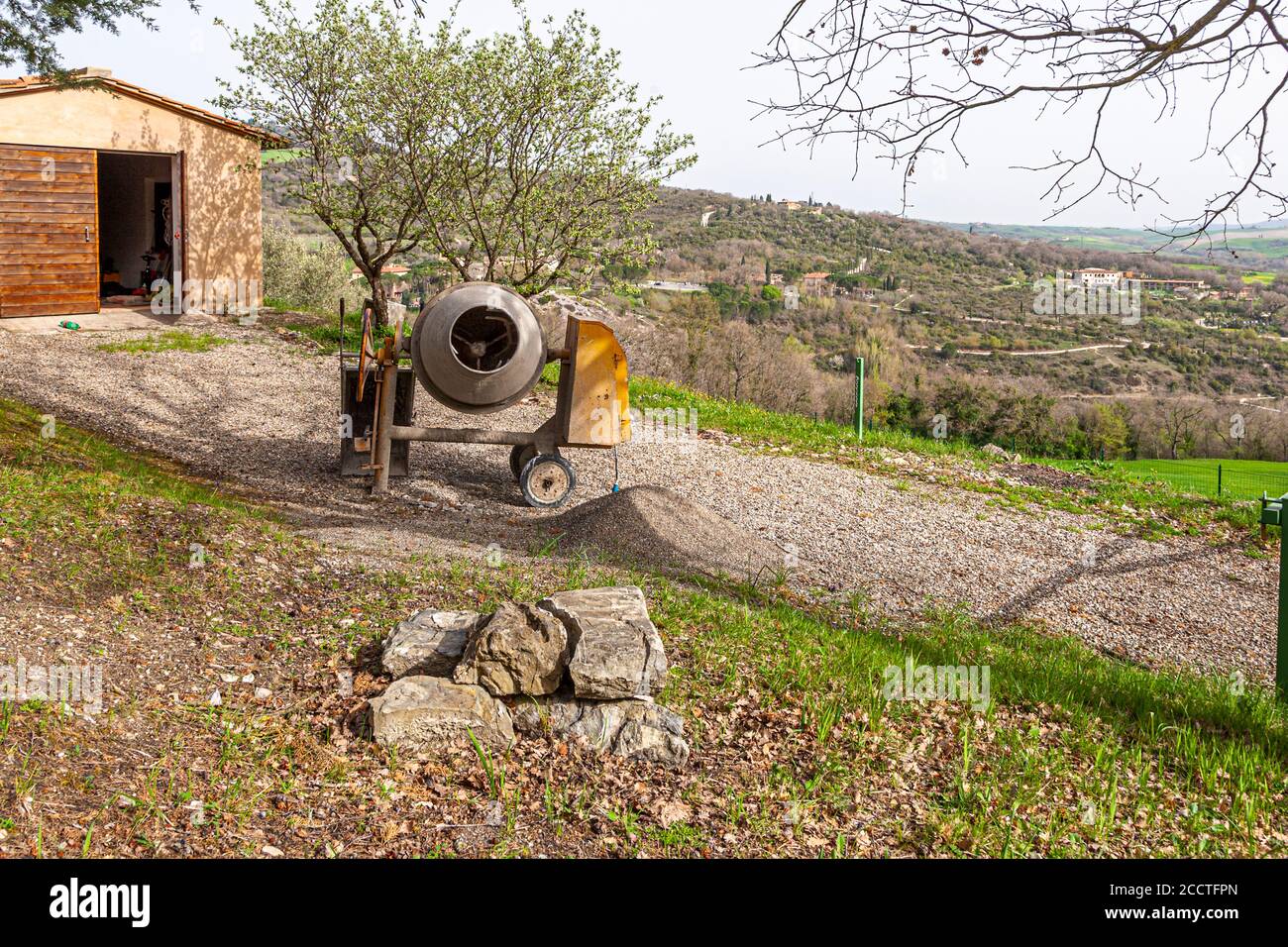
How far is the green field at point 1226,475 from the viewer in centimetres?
1522

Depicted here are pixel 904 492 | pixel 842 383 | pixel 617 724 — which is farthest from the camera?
pixel 842 383

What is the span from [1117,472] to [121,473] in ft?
39.9

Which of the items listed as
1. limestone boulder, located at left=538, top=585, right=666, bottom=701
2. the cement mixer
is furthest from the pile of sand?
limestone boulder, located at left=538, top=585, right=666, bottom=701

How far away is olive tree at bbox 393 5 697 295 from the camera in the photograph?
14.5 m

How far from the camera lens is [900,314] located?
53.3m

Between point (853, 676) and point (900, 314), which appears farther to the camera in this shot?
point (900, 314)

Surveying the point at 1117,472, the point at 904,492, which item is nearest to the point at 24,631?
the point at 904,492

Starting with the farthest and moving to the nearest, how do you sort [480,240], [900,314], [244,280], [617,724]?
[900,314] → [244,280] → [480,240] → [617,724]

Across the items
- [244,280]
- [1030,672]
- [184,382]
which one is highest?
[244,280]

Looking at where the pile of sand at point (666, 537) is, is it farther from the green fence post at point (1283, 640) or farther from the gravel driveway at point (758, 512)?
the green fence post at point (1283, 640)

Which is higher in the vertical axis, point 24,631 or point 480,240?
point 480,240

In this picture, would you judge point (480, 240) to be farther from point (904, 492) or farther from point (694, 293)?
point (694, 293)

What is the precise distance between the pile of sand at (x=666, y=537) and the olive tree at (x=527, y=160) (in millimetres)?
7263

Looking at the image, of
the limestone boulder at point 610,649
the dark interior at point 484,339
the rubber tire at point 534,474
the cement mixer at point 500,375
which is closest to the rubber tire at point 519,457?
the cement mixer at point 500,375
